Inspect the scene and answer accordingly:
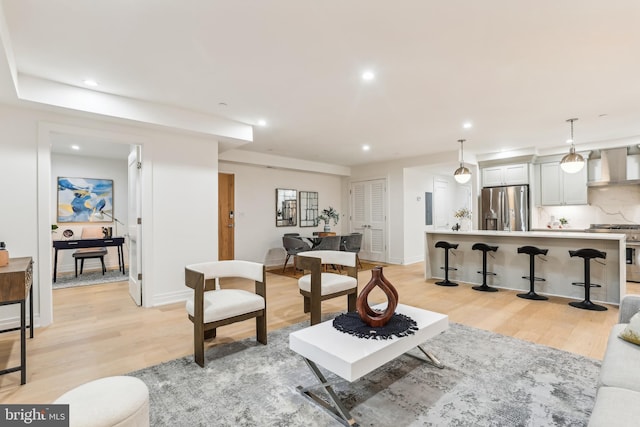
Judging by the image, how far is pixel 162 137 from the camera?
4.24 meters

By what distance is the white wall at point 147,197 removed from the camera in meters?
3.33

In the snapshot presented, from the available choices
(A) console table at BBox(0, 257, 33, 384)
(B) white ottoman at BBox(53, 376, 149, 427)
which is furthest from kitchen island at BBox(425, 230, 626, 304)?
(A) console table at BBox(0, 257, 33, 384)

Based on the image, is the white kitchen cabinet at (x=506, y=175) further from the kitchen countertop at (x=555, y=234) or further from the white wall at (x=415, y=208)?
the kitchen countertop at (x=555, y=234)

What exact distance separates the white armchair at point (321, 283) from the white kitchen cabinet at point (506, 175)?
488 centimetres

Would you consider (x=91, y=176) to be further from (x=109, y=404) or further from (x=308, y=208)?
(x=109, y=404)

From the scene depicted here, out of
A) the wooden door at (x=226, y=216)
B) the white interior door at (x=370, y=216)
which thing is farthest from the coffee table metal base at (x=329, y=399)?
the white interior door at (x=370, y=216)

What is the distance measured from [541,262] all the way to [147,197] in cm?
572

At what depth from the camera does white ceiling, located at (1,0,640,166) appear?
2131 mm

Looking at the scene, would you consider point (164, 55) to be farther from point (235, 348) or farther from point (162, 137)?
point (235, 348)

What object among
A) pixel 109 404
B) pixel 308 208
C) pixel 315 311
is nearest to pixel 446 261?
pixel 315 311

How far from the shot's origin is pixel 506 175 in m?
6.80

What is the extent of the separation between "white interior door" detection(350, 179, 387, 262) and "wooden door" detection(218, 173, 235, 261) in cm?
343

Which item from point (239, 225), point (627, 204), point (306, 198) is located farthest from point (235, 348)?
point (627, 204)

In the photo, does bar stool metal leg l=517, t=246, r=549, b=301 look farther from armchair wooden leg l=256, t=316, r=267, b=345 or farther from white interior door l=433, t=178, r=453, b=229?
white interior door l=433, t=178, r=453, b=229
